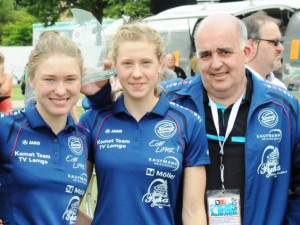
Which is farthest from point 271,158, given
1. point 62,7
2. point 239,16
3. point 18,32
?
point 18,32

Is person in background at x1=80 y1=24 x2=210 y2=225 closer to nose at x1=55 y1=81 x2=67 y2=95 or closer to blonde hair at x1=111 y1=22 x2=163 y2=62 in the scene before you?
blonde hair at x1=111 y1=22 x2=163 y2=62

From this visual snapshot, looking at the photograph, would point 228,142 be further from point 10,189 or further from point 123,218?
point 10,189

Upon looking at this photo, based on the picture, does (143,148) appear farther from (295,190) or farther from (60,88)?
(295,190)

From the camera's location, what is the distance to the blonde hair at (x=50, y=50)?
127 inches

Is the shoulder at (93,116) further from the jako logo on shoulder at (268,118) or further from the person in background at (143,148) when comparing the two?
the jako logo on shoulder at (268,118)

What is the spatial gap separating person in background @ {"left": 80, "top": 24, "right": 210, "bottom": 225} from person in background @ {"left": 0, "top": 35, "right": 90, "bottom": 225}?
5.3 inches

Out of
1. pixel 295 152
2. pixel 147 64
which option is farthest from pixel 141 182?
pixel 295 152

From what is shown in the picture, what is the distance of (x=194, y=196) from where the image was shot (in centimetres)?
333

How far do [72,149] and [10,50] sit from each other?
39.1m

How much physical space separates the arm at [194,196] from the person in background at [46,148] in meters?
0.53

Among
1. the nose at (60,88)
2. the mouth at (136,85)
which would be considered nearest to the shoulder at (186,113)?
the mouth at (136,85)

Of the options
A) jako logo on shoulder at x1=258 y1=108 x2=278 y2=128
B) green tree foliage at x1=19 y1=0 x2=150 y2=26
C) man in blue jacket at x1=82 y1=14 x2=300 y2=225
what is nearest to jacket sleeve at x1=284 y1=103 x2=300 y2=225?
man in blue jacket at x1=82 y1=14 x2=300 y2=225

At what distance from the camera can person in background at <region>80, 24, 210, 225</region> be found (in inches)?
128

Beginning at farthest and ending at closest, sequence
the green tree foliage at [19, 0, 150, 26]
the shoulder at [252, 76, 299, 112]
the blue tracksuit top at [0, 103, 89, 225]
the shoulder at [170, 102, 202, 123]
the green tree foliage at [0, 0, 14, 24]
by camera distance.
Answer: the green tree foliage at [0, 0, 14, 24]
the green tree foliage at [19, 0, 150, 26]
the shoulder at [252, 76, 299, 112]
the shoulder at [170, 102, 202, 123]
the blue tracksuit top at [0, 103, 89, 225]
